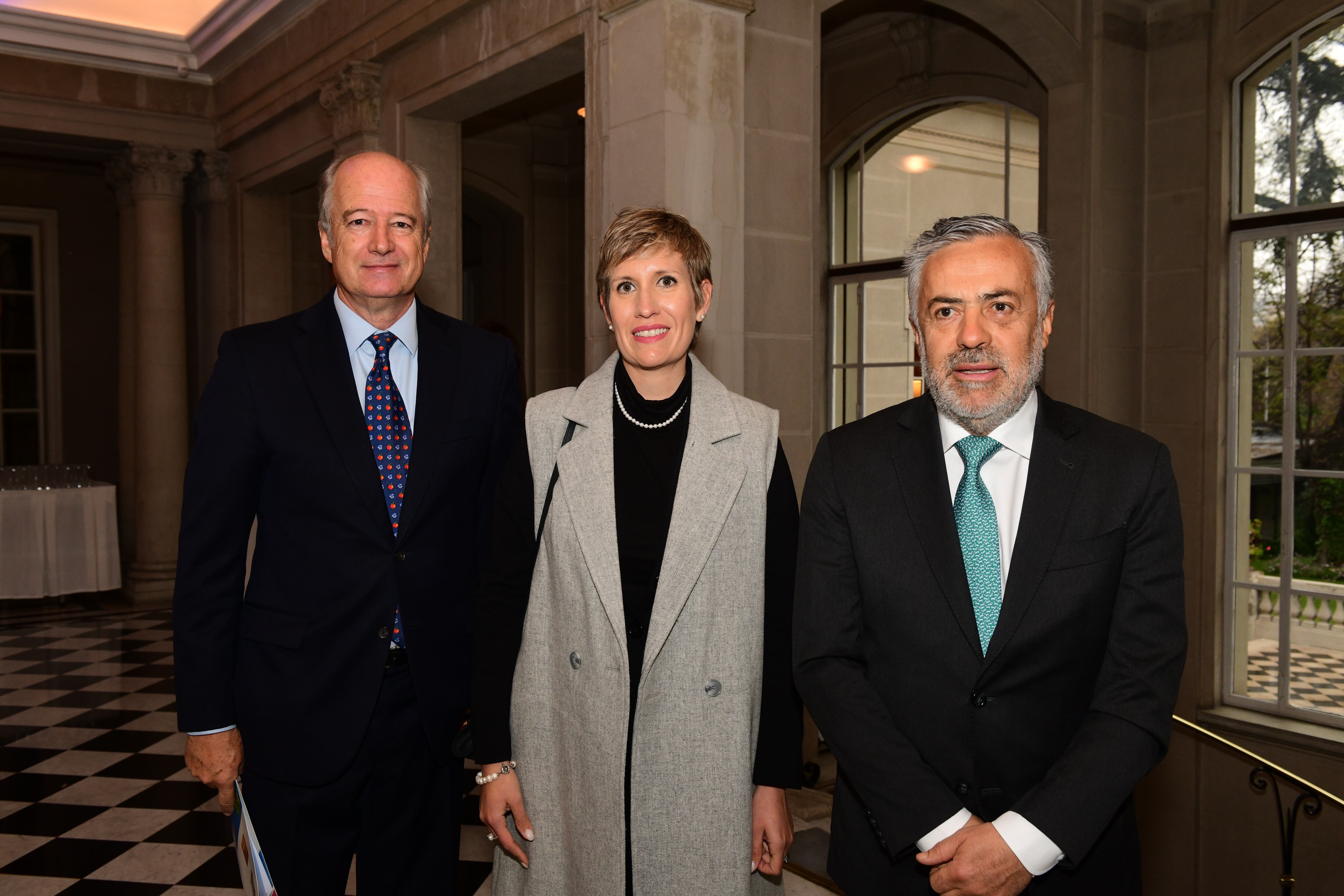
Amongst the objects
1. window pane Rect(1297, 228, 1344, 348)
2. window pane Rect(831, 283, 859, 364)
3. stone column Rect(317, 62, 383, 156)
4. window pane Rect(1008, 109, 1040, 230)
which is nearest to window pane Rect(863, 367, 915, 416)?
window pane Rect(831, 283, 859, 364)

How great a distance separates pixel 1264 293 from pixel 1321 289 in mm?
292

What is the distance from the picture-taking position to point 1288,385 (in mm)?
5961

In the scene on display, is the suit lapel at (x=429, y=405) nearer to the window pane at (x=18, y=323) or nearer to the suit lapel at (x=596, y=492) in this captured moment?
the suit lapel at (x=596, y=492)

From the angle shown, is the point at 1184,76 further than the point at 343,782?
Yes

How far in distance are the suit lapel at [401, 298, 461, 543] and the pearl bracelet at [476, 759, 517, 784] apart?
497 millimetres

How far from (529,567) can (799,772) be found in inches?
25.9

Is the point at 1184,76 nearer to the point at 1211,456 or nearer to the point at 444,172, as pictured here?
the point at 1211,456

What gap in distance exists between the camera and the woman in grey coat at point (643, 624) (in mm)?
1776

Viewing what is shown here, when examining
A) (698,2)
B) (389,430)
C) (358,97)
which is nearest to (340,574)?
(389,430)

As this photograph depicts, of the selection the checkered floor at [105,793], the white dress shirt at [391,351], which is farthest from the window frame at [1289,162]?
the white dress shirt at [391,351]

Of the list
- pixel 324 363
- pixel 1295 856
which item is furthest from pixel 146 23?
pixel 1295 856

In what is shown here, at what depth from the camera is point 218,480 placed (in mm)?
1997

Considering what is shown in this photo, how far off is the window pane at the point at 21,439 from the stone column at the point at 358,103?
5859 mm

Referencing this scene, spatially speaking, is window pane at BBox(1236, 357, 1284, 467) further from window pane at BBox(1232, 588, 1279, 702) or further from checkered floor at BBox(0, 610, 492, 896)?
checkered floor at BBox(0, 610, 492, 896)
